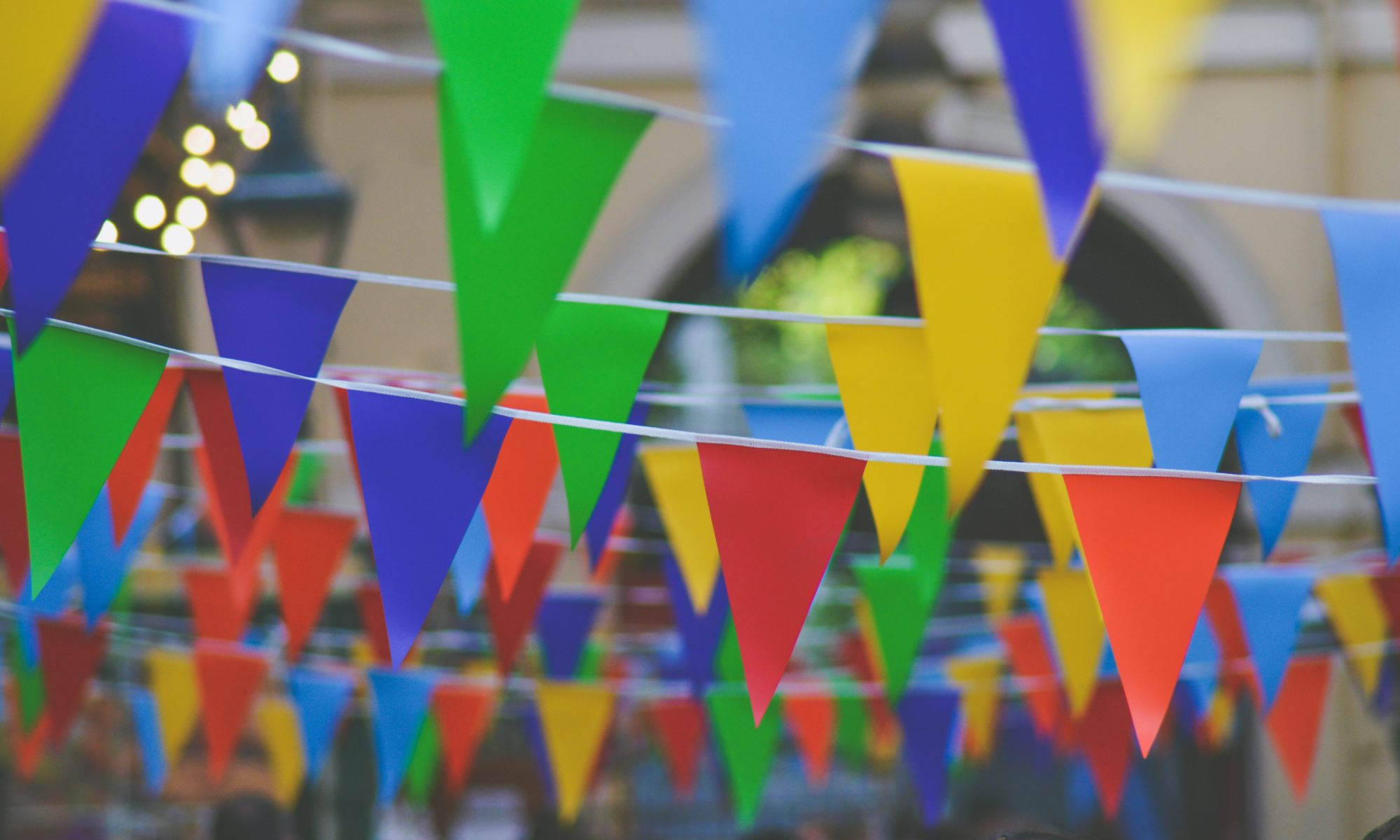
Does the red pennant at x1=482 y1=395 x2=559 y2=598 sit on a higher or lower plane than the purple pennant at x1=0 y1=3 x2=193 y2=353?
lower

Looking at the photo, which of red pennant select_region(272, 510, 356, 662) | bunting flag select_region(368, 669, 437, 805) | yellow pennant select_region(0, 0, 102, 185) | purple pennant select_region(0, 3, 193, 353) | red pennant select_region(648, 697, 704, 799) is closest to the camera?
yellow pennant select_region(0, 0, 102, 185)

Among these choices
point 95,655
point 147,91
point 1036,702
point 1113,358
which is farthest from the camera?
point 1113,358

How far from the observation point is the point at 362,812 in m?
6.35

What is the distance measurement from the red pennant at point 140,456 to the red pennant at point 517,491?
0.55 m

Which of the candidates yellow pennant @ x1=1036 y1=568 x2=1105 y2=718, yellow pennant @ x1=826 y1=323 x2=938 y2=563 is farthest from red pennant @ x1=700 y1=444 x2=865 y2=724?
yellow pennant @ x1=1036 y1=568 x2=1105 y2=718

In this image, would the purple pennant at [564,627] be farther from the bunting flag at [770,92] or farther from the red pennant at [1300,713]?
the bunting flag at [770,92]

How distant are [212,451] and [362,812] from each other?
14.8 feet

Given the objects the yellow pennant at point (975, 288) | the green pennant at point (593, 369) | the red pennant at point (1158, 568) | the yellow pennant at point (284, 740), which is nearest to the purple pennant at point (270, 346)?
the green pennant at point (593, 369)

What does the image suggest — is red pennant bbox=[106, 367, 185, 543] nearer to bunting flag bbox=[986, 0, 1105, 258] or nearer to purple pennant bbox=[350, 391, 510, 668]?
purple pennant bbox=[350, 391, 510, 668]

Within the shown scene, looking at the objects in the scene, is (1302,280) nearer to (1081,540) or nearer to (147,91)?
(1081,540)

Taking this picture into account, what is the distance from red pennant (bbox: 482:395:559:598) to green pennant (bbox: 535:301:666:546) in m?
0.23

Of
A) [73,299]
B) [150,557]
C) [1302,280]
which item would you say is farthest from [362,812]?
[1302,280]

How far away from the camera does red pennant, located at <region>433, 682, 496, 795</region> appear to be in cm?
401

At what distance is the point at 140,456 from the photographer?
96.4 inches
